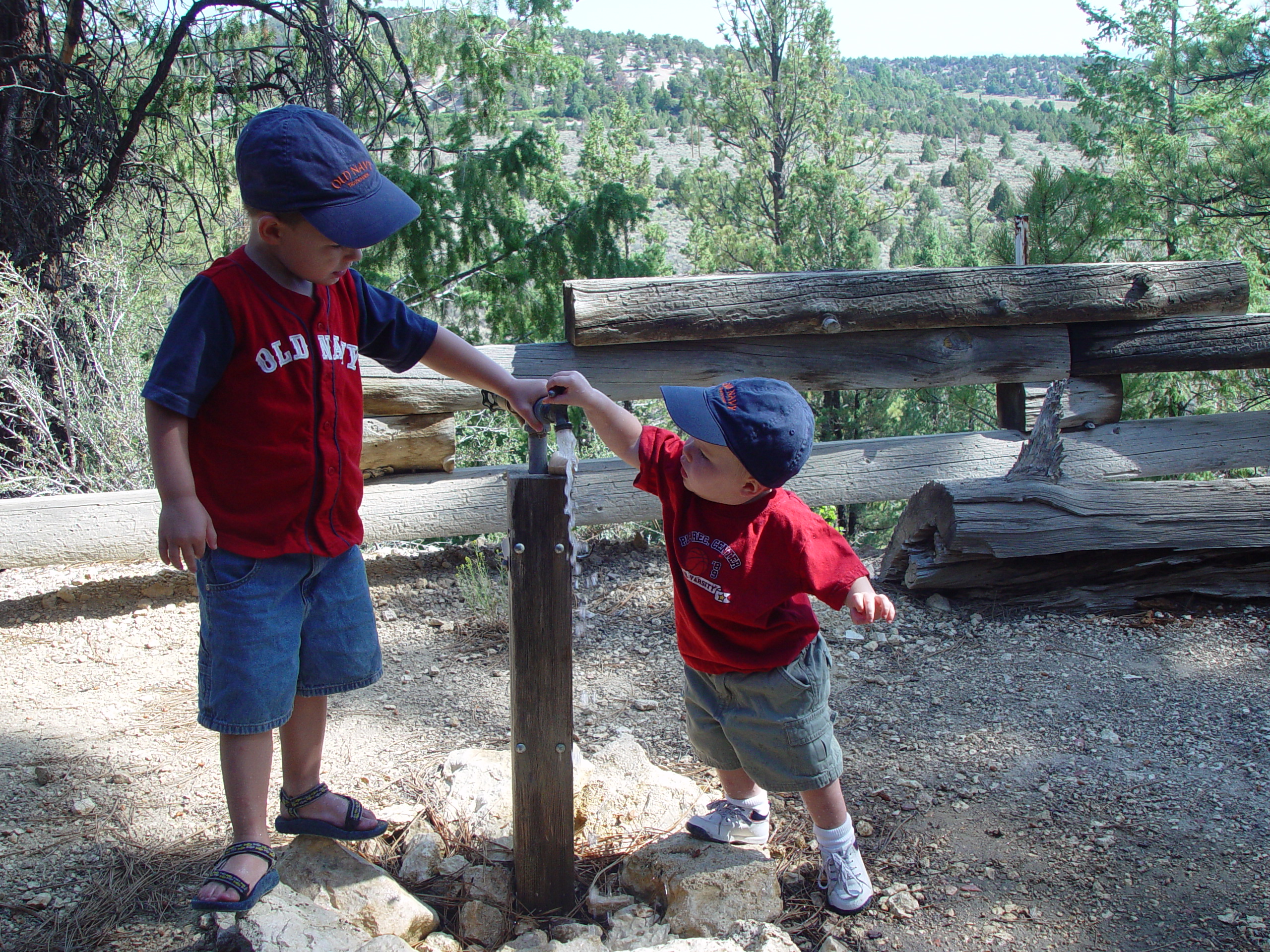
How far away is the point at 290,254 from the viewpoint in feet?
5.35

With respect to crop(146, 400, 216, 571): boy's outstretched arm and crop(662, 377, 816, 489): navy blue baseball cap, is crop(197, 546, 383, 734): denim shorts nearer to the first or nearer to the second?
crop(146, 400, 216, 571): boy's outstretched arm

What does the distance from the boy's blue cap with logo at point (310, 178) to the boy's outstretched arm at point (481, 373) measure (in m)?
0.37

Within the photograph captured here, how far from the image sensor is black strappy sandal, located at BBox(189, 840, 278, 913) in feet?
5.32

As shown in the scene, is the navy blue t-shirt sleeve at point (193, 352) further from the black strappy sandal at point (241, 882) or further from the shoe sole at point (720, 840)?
the shoe sole at point (720, 840)

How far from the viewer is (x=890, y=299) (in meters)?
3.99

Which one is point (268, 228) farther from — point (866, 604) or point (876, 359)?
point (876, 359)

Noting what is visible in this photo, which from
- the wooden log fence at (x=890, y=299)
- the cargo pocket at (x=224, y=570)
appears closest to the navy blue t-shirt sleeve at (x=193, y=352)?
the cargo pocket at (x=224, y=570)

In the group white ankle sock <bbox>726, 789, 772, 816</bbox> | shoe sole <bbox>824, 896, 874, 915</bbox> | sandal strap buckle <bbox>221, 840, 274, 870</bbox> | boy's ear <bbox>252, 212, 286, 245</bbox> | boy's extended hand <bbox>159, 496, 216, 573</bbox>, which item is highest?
boy's ear <bbox>252, 212, 286, 245</bbox>

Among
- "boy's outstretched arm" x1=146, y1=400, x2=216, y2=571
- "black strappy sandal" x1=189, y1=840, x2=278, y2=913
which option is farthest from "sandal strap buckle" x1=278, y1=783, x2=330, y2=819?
"boy's outstretched arm" x1=146, y1=400, x2=216, y2=571

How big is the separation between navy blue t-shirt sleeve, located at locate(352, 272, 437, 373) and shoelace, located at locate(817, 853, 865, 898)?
1.42m

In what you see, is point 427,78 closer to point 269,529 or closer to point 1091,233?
point 1091,233

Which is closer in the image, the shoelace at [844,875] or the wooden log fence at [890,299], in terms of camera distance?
the shoelace at [844,875]

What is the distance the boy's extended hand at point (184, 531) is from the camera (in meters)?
1.51

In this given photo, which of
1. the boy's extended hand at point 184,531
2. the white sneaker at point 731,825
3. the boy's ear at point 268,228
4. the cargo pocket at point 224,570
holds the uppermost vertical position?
the boy's ear at point 268,228
